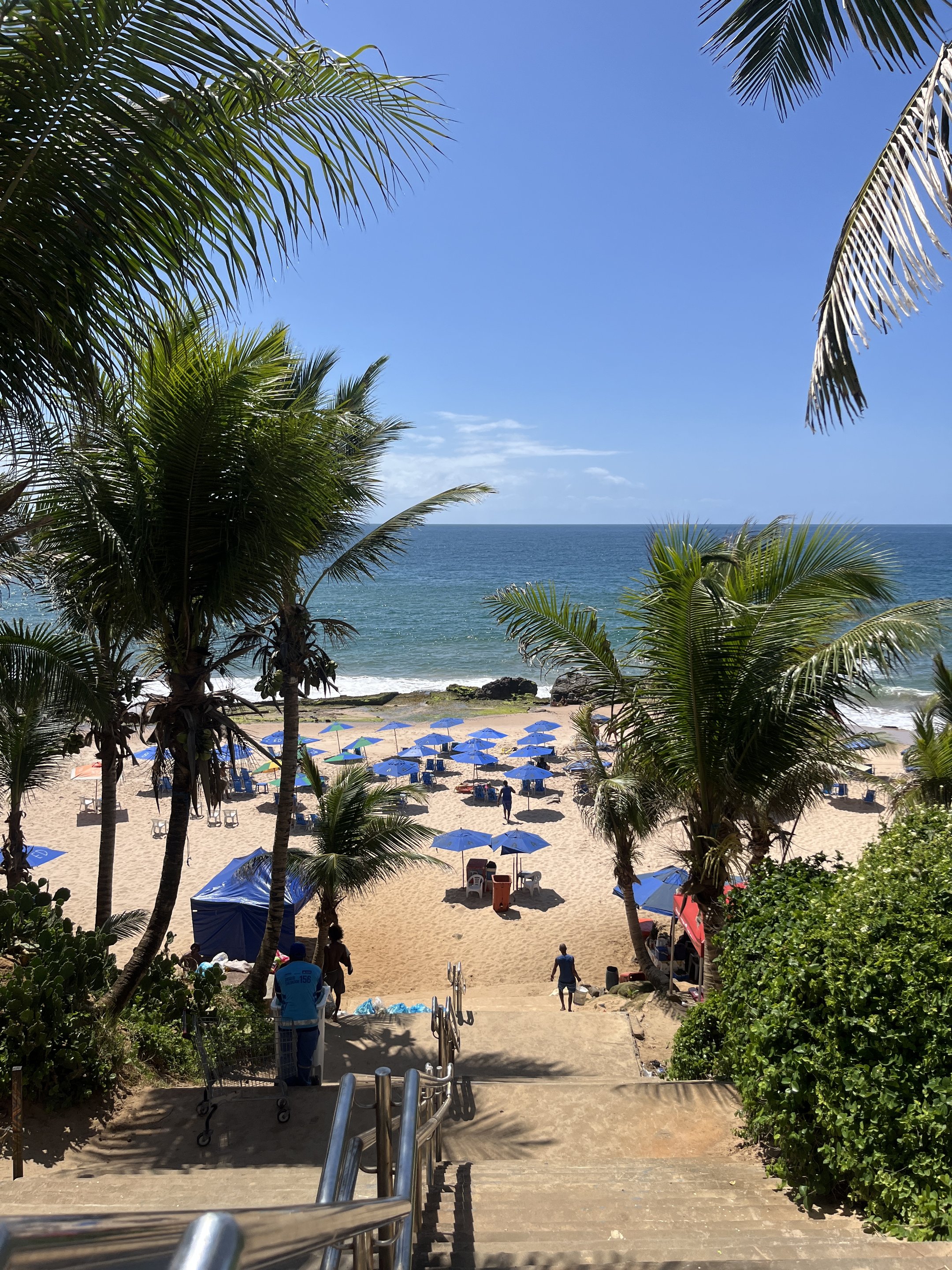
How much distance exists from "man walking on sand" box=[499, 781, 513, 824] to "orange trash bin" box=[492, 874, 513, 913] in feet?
16.1

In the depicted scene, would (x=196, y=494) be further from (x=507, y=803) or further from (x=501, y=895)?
(x=507, y=803)

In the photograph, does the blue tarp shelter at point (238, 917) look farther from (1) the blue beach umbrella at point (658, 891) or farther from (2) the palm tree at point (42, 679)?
(1) the blue beach umbrella at point (658, 891)

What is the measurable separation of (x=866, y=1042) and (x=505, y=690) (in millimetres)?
37494

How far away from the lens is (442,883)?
17.0 meters

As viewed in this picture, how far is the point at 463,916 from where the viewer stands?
1535cm

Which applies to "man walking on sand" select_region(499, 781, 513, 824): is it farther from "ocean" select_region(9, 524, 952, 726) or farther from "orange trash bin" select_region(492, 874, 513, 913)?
"orange trash bin" select_region(492, 874, 513, 913)

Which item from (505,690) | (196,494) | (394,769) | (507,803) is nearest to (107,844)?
(196,494)

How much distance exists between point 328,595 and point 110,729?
290ft

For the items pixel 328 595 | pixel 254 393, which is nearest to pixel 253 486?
pixel 254 393

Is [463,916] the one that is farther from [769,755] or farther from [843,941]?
[843,941]

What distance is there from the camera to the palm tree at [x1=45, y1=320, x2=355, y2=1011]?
5.96 meters

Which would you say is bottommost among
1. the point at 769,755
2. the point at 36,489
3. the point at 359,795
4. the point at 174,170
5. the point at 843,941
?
the point at 359,795

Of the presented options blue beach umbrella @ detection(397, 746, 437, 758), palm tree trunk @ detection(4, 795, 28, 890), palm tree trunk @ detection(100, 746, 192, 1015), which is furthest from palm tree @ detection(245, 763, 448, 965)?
blue beach umbrella @ detection(397, 746, 437, 758)

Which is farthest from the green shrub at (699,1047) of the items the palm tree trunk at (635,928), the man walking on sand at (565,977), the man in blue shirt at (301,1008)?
the palm tree trunk at (635,928)
